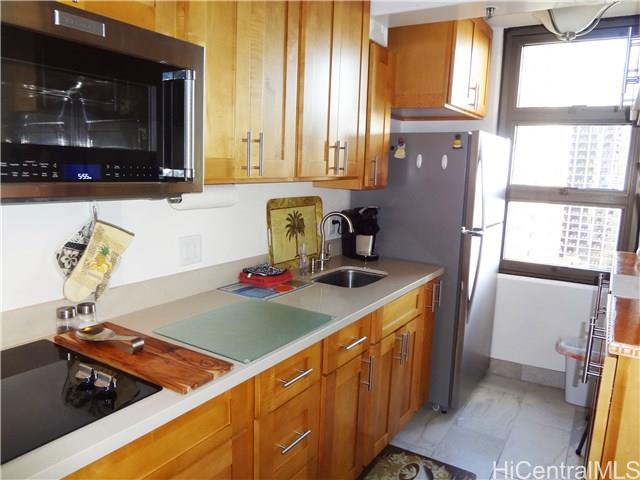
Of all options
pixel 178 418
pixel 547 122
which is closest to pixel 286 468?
pixel 178 418

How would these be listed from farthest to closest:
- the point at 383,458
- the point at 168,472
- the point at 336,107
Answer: the point at 383,458 < the point at 336,107 < the point at 168,472

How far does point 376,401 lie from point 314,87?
1.37m

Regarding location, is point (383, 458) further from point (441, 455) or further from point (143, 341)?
point (143, 341)

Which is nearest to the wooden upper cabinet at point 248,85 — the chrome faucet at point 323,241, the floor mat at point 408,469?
the chrome faucet at point 323,241

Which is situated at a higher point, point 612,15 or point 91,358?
point 612,15

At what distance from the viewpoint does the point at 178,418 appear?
1095mm

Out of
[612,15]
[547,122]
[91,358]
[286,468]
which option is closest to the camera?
[91,358]

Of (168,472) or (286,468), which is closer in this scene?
(168,472)

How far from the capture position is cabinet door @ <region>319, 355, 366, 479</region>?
1729 millimetres

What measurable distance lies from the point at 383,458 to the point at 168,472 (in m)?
1.46

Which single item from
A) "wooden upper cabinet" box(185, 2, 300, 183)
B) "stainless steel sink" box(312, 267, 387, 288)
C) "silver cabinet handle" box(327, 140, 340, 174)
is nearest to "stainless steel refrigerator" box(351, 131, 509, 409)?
"stainless steel sink" box(312, 267, 387, 288)

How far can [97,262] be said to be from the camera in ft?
4.79

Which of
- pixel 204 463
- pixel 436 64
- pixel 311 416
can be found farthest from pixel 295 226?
pixel 204 463

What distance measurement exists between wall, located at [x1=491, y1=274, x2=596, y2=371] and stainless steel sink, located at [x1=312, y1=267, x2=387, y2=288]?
1.22 m
